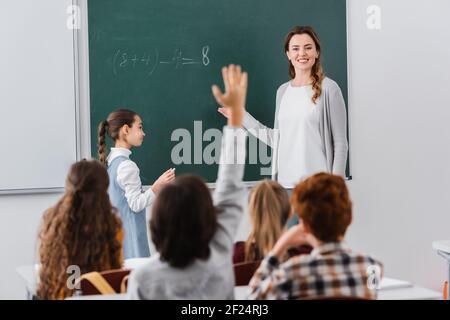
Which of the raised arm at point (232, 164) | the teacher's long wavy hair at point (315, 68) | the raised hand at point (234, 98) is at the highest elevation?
the teacher's long wavy hair at point (315, 68)

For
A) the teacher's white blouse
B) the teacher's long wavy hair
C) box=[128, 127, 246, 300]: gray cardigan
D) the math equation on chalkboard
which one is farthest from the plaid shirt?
the math equation on chalkboard

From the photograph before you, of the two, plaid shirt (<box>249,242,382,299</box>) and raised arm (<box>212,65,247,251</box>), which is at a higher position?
raised arm (<box>212,65,247,251</box>)

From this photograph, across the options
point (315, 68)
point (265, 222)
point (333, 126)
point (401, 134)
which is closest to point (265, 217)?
point (265, 222)

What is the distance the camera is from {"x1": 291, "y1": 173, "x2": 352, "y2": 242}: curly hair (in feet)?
7.20

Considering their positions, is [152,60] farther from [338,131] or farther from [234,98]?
[234,98]

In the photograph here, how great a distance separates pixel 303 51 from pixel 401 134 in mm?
1211

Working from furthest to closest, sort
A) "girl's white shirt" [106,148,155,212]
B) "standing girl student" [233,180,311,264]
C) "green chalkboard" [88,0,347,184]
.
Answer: "green chalkboard" [88,0,347,184] < "girl's white shirt" [106,148,155,212] < "standing girl student" [233,180,311,264]

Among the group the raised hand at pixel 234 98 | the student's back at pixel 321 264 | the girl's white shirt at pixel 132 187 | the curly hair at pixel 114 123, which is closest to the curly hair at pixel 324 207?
the student's back at pixel 321 264

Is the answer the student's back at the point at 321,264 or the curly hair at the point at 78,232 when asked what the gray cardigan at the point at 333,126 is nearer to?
the curly hair at the point at 78,232

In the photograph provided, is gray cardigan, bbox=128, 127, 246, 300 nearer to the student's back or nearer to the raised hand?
the student's back

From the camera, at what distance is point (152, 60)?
454 cm

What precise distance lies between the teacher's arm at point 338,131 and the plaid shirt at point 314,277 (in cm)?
230

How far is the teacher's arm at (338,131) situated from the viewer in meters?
4.43
